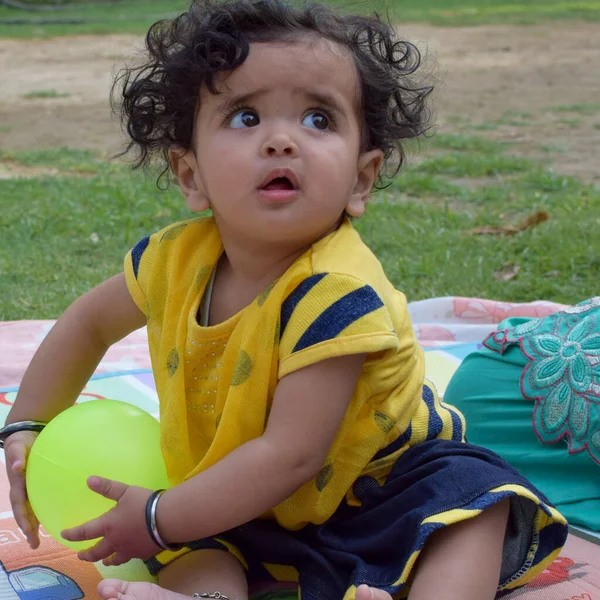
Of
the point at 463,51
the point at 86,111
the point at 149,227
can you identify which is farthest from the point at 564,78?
the point at 149,227

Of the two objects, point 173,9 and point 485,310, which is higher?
point 173,9

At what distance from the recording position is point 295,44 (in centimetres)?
173

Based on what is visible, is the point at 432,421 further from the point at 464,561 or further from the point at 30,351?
the point at 30,351

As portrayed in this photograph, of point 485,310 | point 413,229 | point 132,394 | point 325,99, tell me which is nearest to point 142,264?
point 325,99

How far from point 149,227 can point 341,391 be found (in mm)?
3451

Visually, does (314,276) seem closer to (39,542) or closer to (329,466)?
(329,466)

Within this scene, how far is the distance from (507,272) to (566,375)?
79.7 inches

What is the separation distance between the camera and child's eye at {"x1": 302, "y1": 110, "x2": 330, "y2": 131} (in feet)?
5.66

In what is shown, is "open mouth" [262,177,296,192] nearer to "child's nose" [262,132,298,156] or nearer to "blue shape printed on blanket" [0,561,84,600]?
"child's nose" [262,132,298,156]

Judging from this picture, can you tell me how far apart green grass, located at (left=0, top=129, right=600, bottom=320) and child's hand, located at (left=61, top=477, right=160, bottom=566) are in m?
2.22

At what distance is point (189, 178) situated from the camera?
1.91 meters

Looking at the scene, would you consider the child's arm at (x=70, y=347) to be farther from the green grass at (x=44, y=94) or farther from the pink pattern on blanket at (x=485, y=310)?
the green grass at (x=44, y=94)

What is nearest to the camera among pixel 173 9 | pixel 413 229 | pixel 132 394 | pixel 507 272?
pixel 132 394

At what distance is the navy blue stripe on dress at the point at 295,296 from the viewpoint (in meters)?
1.70
